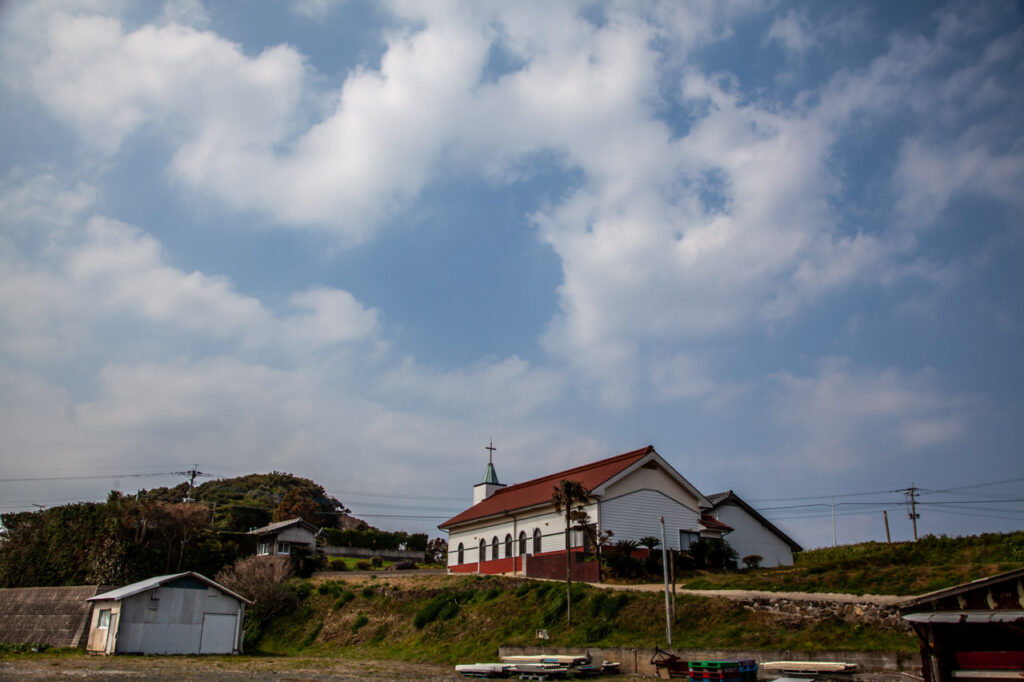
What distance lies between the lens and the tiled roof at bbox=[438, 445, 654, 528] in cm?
3516

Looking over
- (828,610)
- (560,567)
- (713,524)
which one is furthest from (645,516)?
(828,610)

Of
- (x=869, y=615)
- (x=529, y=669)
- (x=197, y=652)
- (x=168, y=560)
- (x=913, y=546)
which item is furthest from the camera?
(x=168, y=560)

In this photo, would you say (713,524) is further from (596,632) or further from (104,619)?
(104,619)

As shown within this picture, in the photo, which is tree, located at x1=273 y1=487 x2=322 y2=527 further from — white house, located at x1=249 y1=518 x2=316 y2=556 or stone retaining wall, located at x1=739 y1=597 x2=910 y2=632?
stone retaining wall, located at x1=739 y1=597 x2=910 y2=632

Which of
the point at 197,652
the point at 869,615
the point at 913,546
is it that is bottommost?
the point at 197,652

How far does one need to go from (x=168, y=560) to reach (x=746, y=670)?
110 feet

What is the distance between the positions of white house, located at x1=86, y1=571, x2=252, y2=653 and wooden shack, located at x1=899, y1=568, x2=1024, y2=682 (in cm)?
2741

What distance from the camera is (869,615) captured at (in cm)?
2000

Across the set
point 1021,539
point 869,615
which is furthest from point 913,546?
point 869,615

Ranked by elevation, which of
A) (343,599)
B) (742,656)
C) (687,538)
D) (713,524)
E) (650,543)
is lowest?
(742,656)

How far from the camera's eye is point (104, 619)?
94.8ft

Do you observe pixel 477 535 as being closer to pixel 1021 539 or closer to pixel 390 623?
pixel 390 623

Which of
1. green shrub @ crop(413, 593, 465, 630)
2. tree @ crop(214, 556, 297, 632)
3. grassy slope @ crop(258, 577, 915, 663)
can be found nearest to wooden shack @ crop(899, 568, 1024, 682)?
grassy slope @ crop(258, 577, 915, 663)

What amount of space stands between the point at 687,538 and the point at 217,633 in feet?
70.4
